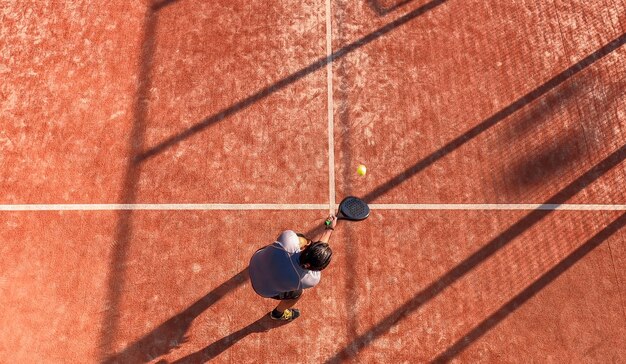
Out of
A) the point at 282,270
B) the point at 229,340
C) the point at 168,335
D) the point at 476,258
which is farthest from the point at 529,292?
the point at 168,335

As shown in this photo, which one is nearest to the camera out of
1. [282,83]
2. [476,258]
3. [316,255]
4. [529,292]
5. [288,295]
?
[316,255]

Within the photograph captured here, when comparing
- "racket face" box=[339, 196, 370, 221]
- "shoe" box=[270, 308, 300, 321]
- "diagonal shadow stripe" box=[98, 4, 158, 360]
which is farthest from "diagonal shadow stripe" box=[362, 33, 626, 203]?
"diagonal shadow stripe" box=[98, 4, 158, 360]

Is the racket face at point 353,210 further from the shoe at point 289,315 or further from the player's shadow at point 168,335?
the player's shadow at point 168,335

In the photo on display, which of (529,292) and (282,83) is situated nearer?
(529,292)

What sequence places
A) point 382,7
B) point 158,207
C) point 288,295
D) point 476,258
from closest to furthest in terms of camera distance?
point 288,295 < point 476,258 < point 158,207 < point 382,7

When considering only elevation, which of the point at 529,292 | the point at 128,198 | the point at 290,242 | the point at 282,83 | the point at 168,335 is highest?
the point at 128,198

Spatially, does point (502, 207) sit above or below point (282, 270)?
below

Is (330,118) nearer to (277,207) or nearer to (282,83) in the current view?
(282,83)
